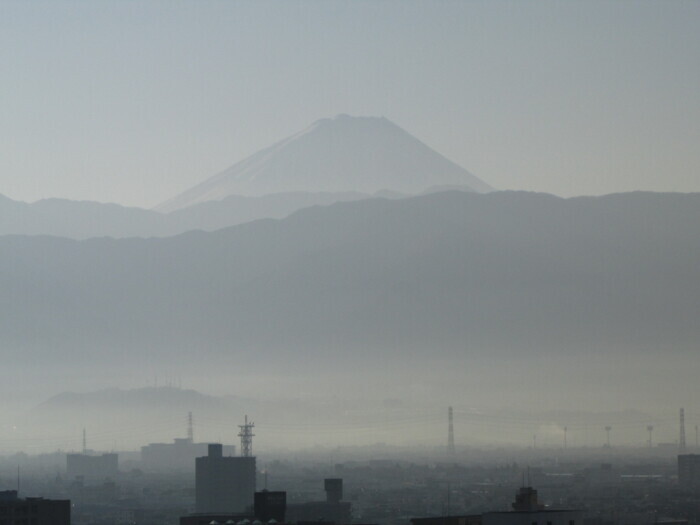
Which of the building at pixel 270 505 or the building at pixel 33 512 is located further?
the building at pixel 33 512

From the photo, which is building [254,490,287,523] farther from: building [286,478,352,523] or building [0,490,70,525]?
building [286,478,352,523]

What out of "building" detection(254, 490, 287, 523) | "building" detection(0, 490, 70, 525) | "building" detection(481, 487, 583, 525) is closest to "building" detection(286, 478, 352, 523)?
"building" detection(0, 490, 70, 525)

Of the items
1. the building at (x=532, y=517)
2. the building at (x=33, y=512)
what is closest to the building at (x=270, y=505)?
the building at (x=33, y=512)

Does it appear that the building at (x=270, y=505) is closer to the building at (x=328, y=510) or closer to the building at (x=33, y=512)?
the building at (x=33, y=512)

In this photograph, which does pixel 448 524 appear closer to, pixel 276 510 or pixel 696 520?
pixel 276 510

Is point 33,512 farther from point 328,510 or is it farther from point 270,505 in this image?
point 328,510

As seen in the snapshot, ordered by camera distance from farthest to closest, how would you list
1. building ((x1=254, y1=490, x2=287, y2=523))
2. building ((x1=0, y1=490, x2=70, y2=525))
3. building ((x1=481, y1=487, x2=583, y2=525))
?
building ((x1=0, y1=490, x2=70, y2=525)) → building ((x1=254, y1=490, x2=287, y2=523)) → building ((x1=481, y1=487, x2=583, y2=525))

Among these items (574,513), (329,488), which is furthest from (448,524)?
(329,488)

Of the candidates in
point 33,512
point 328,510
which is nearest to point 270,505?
point 33,512
